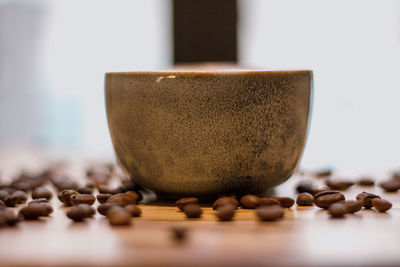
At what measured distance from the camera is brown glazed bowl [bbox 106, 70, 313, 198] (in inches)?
33.2

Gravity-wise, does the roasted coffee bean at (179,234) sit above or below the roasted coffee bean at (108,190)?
above

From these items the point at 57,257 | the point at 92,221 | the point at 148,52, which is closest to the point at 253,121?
the point at 92,221

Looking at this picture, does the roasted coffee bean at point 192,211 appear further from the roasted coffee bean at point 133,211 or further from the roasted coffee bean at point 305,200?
the roasted coffee bean at point 305,200

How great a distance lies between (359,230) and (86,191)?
0.53 meters

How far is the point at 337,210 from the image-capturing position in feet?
2.58

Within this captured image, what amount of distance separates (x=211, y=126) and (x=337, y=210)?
24 cm

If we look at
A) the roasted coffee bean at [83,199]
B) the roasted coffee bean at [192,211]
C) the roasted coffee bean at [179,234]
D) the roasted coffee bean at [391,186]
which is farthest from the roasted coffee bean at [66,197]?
the roasted coffee bean at [391,186]

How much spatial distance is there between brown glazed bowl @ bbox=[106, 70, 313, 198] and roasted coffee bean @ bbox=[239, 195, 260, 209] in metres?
0.04

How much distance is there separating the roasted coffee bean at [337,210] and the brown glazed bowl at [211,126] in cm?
14

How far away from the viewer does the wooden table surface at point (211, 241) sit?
0.55 meters

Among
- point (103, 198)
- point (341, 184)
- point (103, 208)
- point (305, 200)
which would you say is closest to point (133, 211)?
point (103, 208)

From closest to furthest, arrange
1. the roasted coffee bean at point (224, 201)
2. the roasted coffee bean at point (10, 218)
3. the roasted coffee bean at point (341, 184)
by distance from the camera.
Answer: the roasted coffee bean at point (10, 218), the roasted coffee bean at point (224, 201), the roasted coffee bean at point (341, 184)

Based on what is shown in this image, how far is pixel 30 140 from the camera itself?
422 centimetres

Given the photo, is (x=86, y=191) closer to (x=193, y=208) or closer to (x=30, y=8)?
(x=193, y=208)
